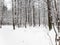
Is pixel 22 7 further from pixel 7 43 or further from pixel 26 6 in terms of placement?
pixel 7 43

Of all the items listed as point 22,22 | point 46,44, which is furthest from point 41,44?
point 22,22

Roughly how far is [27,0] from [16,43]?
101ft

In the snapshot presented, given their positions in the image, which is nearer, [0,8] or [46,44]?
[46,44]

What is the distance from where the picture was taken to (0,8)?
40688mm

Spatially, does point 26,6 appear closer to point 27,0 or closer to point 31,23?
point 27,0

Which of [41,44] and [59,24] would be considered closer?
[59,24]

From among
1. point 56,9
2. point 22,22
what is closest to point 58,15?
point 56,9

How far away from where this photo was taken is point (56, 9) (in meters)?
6.05

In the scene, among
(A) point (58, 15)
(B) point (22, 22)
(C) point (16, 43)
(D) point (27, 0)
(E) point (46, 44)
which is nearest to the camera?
(A) point (58, 15)

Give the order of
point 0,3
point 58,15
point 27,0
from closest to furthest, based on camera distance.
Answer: point 58,15
point 0,3
point 27,0

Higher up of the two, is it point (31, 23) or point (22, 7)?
point (22, 7)

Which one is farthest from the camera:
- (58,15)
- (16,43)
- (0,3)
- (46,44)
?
(0,3)

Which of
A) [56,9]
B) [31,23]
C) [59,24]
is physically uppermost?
[56,9]

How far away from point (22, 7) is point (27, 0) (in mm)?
2129
